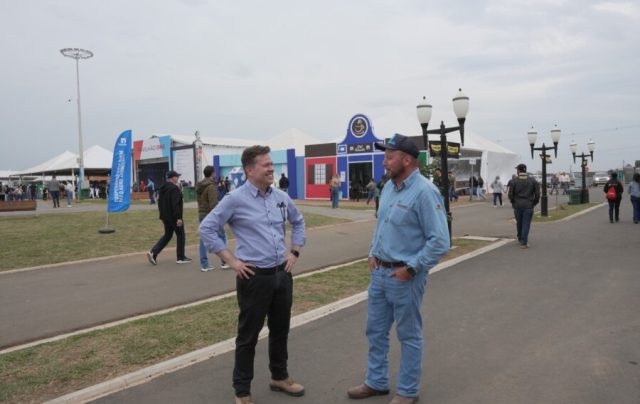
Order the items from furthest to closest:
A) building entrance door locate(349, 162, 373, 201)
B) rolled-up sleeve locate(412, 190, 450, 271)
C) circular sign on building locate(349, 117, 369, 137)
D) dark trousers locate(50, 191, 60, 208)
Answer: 1. building entrance door locate(349, 162, 373, 201)
2. circular sign on building locate(349, 117, 369, 137)
3. dark trousers locate(50, 191, 60, 208)
4. rolled-up sleeve locate(412, 190, 450, 271)

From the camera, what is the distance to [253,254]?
11.3 ft

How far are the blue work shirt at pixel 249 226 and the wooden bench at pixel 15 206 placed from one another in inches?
746

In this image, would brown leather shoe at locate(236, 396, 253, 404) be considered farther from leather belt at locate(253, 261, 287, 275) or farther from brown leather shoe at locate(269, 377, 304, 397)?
leather belt at locate(253, 261, 287, 275)

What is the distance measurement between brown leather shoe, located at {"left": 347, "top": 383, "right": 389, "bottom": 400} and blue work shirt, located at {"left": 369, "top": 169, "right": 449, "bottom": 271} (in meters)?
0.96

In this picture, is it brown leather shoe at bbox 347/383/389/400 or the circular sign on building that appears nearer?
brown leather shoe at bbox 347/383/389/400

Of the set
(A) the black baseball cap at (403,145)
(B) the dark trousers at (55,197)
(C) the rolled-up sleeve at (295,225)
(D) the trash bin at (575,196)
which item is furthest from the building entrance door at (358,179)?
(A) the black baseball cap at (403,145)

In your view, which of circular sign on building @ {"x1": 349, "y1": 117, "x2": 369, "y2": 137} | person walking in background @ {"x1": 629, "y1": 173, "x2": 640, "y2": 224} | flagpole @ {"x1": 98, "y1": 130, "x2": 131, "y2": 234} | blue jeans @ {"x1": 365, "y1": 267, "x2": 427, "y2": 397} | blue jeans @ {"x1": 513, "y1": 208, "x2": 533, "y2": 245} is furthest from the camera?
circular sign on building @ {"x1": 349, "y1": 117, "x2": 369, "y2": 137}

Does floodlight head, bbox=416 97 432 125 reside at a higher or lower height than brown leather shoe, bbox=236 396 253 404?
higher

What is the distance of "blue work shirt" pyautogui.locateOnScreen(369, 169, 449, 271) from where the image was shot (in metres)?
3.20

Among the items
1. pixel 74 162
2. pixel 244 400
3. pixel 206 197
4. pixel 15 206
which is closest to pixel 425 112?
pixel 206 197

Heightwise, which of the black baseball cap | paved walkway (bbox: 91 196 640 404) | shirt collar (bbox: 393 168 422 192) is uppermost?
the black baseball cap

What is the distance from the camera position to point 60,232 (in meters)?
13.8

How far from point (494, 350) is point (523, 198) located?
7113 mm

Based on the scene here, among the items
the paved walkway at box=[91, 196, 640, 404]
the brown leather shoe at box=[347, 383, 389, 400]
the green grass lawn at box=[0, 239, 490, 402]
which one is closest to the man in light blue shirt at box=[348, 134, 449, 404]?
the brown leather shoe at box=[347, 383, 389, 400]
